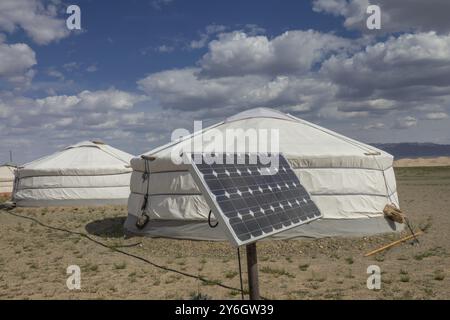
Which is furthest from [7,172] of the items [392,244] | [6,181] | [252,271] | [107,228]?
[252,271]

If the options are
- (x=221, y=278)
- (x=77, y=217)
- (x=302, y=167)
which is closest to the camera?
(x=221, y=278)

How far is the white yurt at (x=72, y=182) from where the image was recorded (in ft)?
57.4

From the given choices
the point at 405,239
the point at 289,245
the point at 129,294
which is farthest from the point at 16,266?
the point at 405,239

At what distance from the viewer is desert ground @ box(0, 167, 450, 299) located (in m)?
6.00

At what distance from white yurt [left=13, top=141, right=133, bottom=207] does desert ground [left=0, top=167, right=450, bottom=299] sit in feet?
21.1

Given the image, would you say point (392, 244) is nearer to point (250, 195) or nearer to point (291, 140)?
point (291, 140)

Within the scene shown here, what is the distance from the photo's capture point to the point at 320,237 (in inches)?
345

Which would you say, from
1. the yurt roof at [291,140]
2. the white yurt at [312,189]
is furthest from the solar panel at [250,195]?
the yurt roof at [291,140]

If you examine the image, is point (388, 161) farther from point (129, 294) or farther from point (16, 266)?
point (16, 266)

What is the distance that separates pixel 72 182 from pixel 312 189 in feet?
38.5

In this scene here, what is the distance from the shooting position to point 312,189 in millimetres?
9008

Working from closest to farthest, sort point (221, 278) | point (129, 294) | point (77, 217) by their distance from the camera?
1. point (129, 294)
2. point (221, 278)
3. point (77, 217)

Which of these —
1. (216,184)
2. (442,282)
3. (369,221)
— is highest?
(216,184)

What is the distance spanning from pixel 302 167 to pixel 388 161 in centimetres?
236
